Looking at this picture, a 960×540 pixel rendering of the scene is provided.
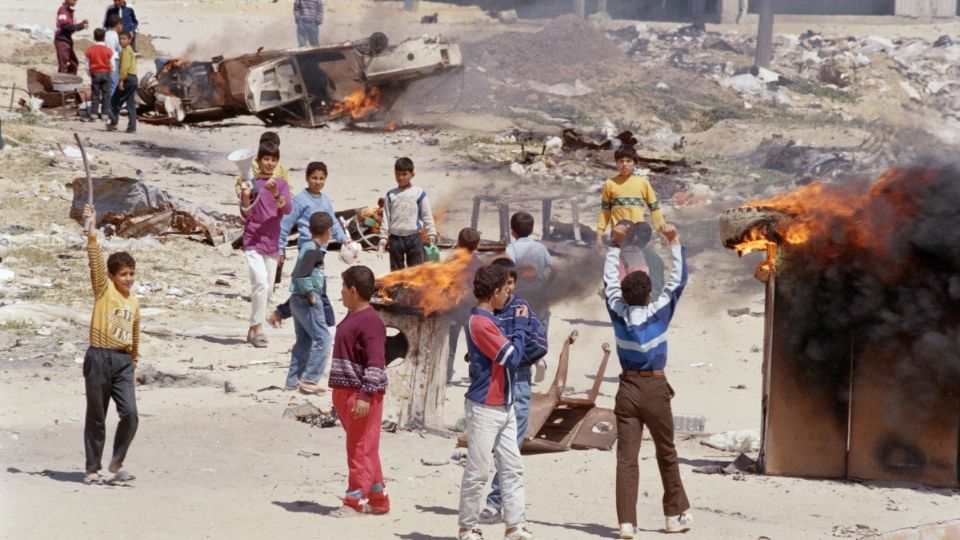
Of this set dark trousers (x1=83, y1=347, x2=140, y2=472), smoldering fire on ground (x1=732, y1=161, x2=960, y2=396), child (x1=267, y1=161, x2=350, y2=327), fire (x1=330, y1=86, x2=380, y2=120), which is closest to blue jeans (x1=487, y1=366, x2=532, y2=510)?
smoldering fire on ground (x1=732, y1=161, x2=960, y2=396)

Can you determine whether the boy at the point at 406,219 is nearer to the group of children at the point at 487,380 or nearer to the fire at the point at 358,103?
the group of children at the point at 487,380

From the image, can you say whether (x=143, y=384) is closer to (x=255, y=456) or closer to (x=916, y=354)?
(x=255, y=456)


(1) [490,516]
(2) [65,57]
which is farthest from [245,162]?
(2) [65,57]

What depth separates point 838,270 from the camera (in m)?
8.11

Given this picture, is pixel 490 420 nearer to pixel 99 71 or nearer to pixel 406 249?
pixel 406 249

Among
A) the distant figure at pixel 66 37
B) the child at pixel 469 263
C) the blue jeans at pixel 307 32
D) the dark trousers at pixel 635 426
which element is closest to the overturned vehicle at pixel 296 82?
the distant figure at pixel 66 37

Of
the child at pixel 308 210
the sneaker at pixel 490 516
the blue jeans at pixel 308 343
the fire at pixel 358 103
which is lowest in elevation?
the sneaker at pixel 490 516

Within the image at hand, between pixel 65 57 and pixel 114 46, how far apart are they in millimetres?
2799

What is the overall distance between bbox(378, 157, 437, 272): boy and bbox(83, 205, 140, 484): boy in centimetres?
386

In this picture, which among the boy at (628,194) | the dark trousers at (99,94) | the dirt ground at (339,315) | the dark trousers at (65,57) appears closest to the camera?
the dirt ground at (339,315)

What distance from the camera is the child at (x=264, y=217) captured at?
10.6 m

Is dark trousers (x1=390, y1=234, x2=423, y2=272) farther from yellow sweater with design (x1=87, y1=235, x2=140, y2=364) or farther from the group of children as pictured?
yellow sweater with design (x1=87, y1=235, x2=140, y2=364)

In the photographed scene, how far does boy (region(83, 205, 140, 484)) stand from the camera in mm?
7270

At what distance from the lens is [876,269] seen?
8.08m
